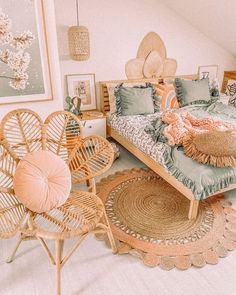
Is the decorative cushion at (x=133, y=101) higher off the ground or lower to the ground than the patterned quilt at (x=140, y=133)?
higher

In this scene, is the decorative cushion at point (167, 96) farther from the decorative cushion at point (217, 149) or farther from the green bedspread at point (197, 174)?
the decorative cushion at point (217, 149)

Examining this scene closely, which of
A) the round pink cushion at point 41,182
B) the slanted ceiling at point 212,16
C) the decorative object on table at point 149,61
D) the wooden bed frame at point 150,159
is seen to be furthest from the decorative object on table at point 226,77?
the round pink cushion at point 41,182

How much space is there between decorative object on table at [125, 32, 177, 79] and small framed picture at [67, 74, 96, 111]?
56 centimetres

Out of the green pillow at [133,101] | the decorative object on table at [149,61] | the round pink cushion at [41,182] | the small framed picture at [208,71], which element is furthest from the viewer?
the small framed picture at [208,71]

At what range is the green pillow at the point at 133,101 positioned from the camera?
10.4ft

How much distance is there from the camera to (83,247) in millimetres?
1889

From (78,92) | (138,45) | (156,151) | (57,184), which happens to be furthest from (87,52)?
(57,184)

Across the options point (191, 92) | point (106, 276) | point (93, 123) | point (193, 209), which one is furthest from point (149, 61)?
point (106, 276)

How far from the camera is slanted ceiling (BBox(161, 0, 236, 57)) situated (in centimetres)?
314

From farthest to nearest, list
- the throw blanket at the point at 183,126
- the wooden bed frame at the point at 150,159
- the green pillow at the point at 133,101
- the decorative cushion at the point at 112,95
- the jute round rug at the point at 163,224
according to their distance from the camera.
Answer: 1. the decorative cushion at the point at 112,95
2. the green pillow at the point at 133,101
3. the throw blanket at the point at 183,126
4. the wooden bed frame at the point at 150,159
5. the jute round rug at the point at 163,224

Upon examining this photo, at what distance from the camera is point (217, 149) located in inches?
80.4

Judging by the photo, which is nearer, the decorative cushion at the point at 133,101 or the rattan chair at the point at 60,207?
the rattan chair at the point at 60,207

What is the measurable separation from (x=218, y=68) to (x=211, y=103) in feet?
3.74

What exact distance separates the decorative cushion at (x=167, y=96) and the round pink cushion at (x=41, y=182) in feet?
6.94
